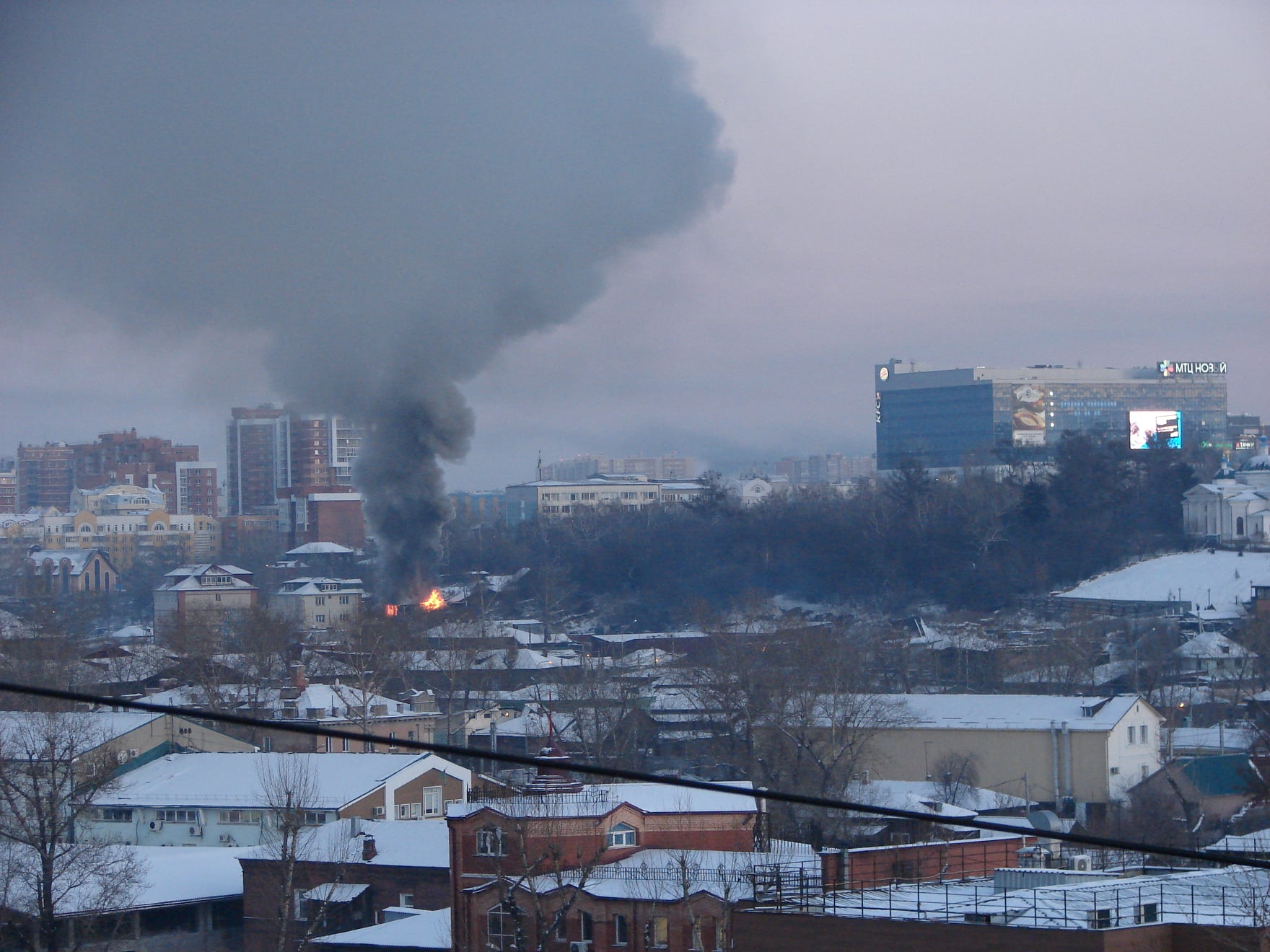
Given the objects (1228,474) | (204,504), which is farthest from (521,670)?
(204,504)

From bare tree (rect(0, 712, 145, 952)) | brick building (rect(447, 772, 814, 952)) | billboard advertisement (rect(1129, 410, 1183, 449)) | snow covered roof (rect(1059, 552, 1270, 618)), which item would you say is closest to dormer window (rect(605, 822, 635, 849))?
brick building (rect(447, 772, 814, 952))

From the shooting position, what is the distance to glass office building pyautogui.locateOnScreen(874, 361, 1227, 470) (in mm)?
51688

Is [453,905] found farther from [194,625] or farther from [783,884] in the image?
[194,625]

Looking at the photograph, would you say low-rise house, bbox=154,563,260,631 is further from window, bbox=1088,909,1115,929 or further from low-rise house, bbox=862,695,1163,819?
window, bbox=1088,909,1115,929

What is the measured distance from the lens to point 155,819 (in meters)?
9.60

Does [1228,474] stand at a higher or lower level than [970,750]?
higher

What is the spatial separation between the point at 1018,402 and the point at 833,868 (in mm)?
46507

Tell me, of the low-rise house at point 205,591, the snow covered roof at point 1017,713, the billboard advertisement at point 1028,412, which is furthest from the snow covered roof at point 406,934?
the billboard advertisement at point 1028,412

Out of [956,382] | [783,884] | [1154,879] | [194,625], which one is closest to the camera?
[1154,879]

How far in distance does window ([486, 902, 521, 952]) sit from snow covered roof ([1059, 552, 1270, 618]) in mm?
18622

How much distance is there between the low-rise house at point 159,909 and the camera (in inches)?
277

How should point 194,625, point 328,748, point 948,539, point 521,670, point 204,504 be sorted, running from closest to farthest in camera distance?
1. point 328,748
2. point 521,670
3. point 194,625
4. point 948,539
5. point 204,504

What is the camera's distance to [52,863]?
276 inches

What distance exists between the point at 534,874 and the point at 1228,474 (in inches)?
1074
